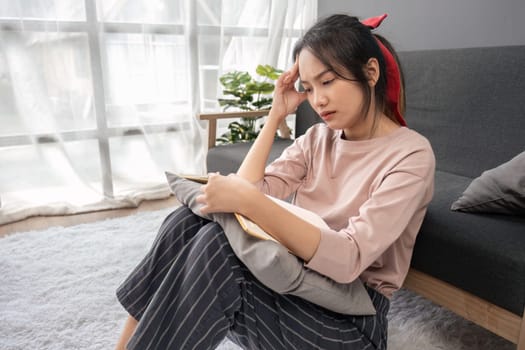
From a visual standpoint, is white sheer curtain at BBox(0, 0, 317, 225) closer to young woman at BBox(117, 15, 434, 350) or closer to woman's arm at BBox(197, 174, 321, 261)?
young woman at BBox(117, 15, 434, 350)

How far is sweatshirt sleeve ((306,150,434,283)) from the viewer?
0.73 m

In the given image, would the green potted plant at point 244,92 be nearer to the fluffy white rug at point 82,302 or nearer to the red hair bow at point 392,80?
the fluffy white rug at point 82,302

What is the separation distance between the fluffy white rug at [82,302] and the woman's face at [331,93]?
0.70 meters

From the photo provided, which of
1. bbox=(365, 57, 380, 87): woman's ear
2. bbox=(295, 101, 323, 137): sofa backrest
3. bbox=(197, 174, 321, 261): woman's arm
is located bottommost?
bbox=(295, 101, 323, 137): sofa backrest

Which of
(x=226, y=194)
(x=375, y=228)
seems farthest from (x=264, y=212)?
(x=375, y=228)

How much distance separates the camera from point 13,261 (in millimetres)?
1719

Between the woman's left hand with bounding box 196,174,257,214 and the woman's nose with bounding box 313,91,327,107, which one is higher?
the woman's nose with bounding box 313,91,327,107

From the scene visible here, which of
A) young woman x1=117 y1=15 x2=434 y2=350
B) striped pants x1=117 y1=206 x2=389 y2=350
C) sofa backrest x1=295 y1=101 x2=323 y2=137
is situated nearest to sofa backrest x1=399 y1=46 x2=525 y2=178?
sofa backrest x1=295 y1=101 x2=323 y2=137

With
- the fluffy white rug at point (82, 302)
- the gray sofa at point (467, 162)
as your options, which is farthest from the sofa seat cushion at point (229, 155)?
the fluffy white rug at point (82, 302)

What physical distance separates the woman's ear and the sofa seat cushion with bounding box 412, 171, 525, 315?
1.48ft

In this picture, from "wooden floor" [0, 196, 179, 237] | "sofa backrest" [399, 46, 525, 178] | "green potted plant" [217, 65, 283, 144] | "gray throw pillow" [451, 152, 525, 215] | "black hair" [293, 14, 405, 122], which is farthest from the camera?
"green potted plant" [217, 65, 283, 144]

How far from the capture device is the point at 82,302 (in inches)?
56.2

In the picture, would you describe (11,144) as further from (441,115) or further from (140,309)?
(441,115)

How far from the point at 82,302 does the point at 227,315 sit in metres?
0.86
